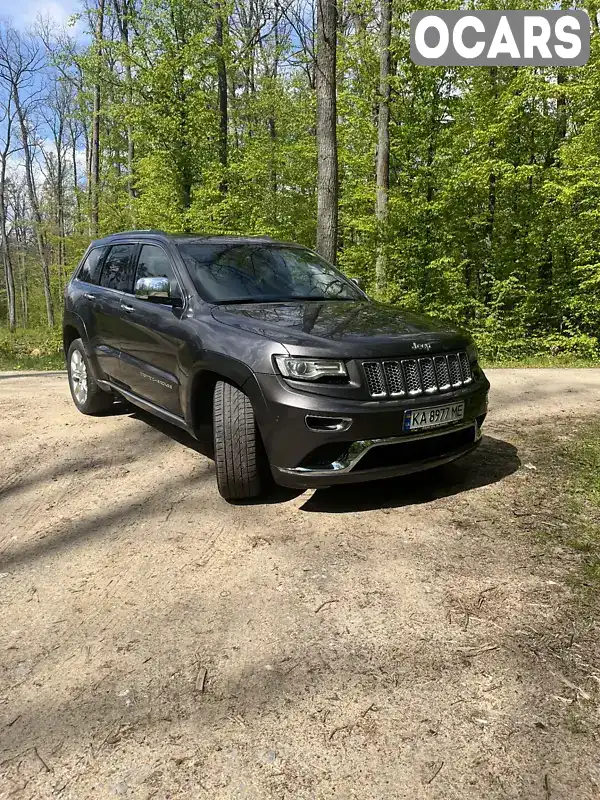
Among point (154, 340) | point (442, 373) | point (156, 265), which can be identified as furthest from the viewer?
point (156, 265)

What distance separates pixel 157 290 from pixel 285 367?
57.0 inches

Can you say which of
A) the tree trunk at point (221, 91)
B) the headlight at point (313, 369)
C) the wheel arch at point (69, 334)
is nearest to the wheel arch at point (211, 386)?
the headlight at point (313, 369)

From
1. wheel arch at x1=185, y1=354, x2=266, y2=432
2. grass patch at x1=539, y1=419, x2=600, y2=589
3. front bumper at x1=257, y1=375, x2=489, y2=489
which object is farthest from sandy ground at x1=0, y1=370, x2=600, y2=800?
wheel arch at x1=185, y1=354, x2=266, y2=432

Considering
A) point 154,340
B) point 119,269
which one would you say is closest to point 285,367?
point 154,340

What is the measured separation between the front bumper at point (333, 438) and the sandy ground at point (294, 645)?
0.36 metres

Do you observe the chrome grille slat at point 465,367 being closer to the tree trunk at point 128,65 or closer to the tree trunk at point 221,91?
the tree trunk at point 221,91

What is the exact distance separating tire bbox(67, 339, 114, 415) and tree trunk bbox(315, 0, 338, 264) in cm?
535

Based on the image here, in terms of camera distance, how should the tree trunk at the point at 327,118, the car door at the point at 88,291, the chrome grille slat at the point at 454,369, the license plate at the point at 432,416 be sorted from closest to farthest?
the license plate at the point at 432,416
the chrome grille slat at the point at 454,369
the car door at the point at 88,291
the tree trunk at the point at 327,118

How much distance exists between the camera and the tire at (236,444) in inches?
142

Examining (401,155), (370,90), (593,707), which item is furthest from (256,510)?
(370,90)

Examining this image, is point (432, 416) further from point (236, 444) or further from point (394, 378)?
point (236, 444)

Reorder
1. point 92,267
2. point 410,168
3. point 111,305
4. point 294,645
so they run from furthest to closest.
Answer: point 410,168
point 92,267
point 111,305
point 294,645

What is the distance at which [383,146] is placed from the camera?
15.2 metres

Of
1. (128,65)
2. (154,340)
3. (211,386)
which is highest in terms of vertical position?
(128,65)
